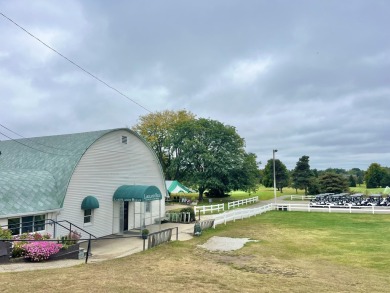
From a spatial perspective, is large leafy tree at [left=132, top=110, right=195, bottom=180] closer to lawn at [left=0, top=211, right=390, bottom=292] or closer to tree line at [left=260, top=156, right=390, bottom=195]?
tree line at [left=260, top=156, right=390, bottom=195]

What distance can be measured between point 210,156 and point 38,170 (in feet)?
95.6

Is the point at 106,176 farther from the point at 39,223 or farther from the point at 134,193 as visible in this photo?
the point at 39,223

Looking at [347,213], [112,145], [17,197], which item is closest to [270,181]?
[347,213]

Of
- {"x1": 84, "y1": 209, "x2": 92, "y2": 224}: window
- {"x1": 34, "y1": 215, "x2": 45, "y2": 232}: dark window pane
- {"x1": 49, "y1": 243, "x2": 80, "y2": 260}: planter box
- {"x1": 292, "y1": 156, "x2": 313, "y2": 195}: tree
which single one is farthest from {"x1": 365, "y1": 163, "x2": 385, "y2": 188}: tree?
{"x1": 49, "y1": 243, "x2": 80, "y2": 260}: planter box

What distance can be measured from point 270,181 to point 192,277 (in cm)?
7861

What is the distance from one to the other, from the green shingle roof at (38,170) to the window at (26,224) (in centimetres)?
50

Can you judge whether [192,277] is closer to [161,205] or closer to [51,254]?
[51,254]

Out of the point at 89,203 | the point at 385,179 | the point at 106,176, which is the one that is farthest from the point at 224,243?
the point at 385,179

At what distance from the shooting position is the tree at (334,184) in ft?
183

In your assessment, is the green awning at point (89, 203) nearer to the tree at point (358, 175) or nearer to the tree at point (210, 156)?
the tree at point (210, 156)

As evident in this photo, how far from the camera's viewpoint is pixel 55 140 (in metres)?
22.3

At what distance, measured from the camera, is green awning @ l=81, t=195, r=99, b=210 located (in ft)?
59.8

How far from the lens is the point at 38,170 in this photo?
18.7 m

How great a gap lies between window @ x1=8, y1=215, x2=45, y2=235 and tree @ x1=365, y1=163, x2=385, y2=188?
87.5 meters
